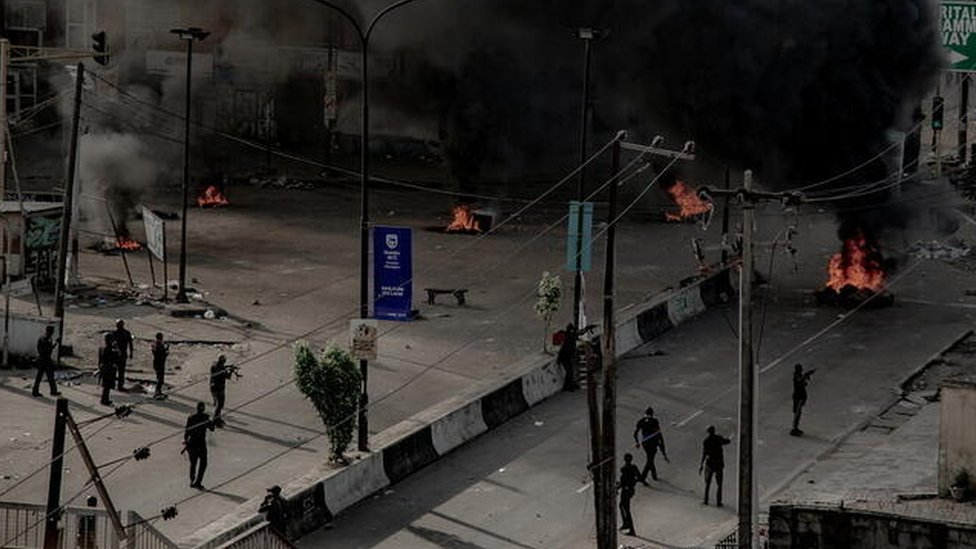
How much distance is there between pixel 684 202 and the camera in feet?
169

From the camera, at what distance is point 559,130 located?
172ft

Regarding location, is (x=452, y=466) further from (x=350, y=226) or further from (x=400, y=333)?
(x=350, y=226)

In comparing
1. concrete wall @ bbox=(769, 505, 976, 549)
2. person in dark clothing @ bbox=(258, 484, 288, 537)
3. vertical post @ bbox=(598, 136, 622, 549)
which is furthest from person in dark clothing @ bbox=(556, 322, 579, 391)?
person in dark clothing @ bbox=(258, 484, 288, 537)

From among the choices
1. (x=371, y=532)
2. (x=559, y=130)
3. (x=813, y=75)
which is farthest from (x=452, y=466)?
(x=559, y=130)

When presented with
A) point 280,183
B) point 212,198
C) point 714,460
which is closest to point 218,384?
point 714,460

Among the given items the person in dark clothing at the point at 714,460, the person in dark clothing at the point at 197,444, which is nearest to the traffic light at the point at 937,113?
the person in dark clothing at the point at 714,460

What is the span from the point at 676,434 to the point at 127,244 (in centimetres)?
1769

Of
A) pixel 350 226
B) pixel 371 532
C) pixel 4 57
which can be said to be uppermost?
pixel 4 57

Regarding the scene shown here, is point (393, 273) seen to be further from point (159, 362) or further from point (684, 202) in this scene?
point (684, 202)

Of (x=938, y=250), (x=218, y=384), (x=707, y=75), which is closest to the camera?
(x=218, y=384)

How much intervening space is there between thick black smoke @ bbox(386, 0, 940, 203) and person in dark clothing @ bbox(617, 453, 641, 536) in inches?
752

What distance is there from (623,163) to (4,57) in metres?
22.7

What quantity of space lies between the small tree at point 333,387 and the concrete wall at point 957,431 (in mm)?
7656

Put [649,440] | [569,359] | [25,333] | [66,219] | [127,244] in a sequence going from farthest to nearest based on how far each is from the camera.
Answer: [127,244] < [66,219] < [569,359] < [25,333] < [649,440]
